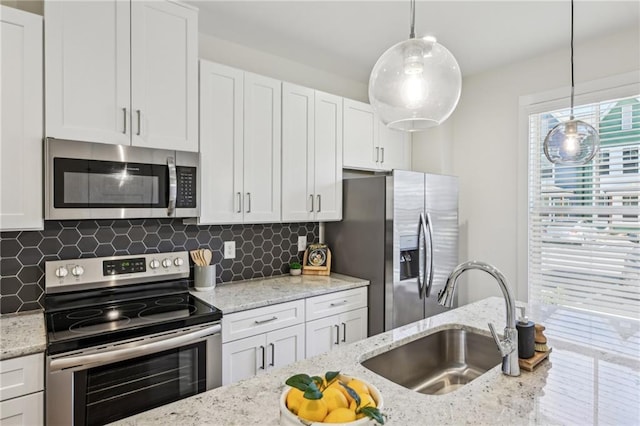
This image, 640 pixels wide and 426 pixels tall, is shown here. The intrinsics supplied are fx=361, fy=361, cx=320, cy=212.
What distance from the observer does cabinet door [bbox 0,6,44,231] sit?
64.6 inches

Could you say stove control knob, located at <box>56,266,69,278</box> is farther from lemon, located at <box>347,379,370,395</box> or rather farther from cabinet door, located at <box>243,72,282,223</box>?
lemon, located at <box>347,379,370,395</box>

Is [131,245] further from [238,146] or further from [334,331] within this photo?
[334,331]

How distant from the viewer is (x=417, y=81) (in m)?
1.07

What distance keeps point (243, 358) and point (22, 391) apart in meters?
1.00

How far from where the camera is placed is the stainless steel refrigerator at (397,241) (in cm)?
267

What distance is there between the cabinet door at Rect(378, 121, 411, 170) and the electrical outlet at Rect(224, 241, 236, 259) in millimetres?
1497

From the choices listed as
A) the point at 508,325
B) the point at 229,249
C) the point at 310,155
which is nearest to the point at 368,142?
the point at 310,155

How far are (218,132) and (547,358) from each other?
207cm

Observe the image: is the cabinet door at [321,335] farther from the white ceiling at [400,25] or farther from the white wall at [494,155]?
the white ceiling at [400,25]

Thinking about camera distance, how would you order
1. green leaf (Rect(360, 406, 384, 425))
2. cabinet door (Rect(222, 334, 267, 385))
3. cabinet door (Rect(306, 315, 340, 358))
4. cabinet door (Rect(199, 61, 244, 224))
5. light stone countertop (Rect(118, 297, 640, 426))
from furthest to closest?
→ cabinet door (Rect(306, 315, 340, 358))
cabinet door (Rect(199, 61, 244, 224))
cabinet door (Rect(222, 334, 267, 385))
light stone countertop (Rect(118, 297, 640, 426))
green leaf (Rect(360, 406, 384, 425))

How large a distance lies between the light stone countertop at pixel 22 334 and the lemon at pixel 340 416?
1399 millimetres

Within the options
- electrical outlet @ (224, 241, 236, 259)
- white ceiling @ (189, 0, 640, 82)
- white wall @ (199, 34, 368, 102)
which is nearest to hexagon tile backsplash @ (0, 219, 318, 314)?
electrical outlet @ (224, 241, 236, 259)

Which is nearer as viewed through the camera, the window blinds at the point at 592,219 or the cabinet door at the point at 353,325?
the window blinds at the point at 592,219

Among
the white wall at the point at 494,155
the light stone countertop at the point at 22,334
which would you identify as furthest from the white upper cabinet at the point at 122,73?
the white wall at the point at 494,155
